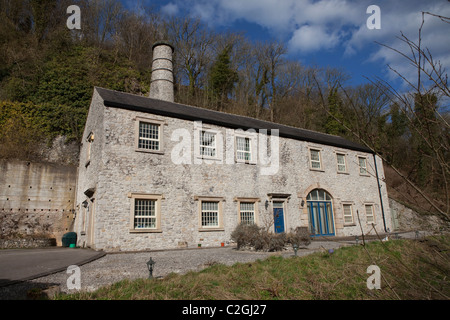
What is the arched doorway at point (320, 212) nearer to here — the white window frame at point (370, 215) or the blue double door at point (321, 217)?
the blue double door at point (321, 217)

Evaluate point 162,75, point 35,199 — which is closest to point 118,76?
A: point 162,75

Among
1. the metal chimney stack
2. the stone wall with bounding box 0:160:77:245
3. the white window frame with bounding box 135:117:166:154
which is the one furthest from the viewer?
the metal chimney stack

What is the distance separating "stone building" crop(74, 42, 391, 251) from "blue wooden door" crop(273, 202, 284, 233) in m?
0.06

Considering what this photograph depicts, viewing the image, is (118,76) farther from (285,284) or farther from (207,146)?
(285,284)

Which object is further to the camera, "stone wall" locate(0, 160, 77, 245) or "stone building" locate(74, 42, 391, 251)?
"stone wall" locate(0, 160, 77, 245)

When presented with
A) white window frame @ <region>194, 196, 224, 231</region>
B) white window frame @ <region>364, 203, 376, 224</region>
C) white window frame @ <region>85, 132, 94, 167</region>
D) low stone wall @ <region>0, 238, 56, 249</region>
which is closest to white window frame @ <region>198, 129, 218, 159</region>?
white window frame @ <region>194, 196, 224, 231</region>

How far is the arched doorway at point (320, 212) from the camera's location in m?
19.3

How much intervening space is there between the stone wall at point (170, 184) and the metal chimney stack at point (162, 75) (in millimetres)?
6946

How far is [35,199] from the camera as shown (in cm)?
1689

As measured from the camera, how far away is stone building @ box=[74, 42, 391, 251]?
13.2m

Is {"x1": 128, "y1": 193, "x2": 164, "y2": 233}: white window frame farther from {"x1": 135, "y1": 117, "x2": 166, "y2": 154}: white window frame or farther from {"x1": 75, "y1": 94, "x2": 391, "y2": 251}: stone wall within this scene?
{"x1": 135, "y1": 117, "x2": 166, "y2": 154}: white window frame

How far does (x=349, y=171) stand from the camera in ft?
73.0

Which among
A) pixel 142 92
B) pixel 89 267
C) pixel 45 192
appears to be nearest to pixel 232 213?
pixel 89 267

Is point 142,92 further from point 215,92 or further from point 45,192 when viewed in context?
point 45,192
